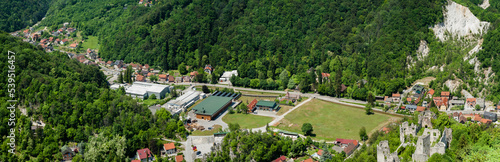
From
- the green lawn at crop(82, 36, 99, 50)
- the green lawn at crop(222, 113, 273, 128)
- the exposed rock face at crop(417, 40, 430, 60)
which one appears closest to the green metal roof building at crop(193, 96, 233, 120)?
the green lawn at crop(222, 113, 273, 128)

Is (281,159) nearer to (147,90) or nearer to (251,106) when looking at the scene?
(251,106)

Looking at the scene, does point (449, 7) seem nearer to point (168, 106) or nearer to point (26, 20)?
point (168, 106)

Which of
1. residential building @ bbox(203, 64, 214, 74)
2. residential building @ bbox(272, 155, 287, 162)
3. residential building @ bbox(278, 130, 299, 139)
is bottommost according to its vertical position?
residential building @ bbox(272, 155, 287, 162)

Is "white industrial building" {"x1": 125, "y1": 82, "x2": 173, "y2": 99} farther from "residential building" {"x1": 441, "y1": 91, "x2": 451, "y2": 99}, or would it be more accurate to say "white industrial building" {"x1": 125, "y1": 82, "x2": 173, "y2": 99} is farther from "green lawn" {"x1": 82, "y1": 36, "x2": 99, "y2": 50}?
"residential building" {"x1": 441, "y1": 91, "x2": 451, "y2": 99}

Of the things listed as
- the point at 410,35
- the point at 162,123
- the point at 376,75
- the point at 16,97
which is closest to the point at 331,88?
the point at 376,75

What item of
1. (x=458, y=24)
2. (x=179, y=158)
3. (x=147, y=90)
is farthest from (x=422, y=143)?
(x=147, y=90)

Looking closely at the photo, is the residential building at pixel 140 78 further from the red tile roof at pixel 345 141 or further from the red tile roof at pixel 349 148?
the red tile roof at pixel 349 148
